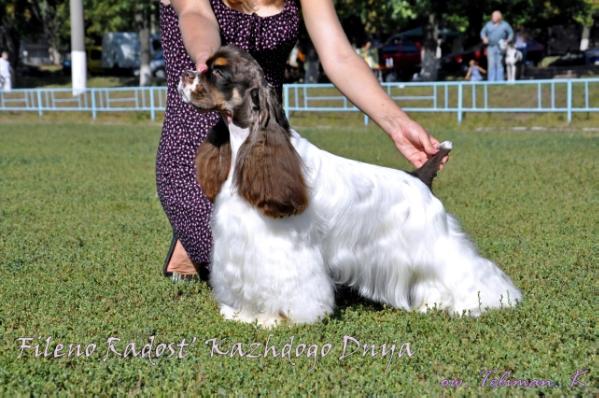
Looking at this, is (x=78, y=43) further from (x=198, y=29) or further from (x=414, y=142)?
(x=414, y=142)

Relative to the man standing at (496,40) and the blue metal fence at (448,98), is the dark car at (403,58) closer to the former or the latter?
the man standing at (496,40)

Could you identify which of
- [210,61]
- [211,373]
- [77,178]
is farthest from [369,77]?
[77,178]

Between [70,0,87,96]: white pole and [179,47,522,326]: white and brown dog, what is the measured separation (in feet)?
86.8

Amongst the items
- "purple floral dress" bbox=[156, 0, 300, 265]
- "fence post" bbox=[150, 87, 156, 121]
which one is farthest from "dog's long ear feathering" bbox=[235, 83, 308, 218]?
"fence post" bbox=[150, 87, 156, 121]

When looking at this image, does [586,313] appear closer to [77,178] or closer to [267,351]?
[267,351]

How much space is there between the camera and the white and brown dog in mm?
3783

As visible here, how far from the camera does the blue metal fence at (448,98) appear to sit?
18484 millimetres

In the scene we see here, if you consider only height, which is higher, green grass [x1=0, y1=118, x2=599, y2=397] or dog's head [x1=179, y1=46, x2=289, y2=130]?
dog's head [x1=179, y1=46, x2=289, y2=130]

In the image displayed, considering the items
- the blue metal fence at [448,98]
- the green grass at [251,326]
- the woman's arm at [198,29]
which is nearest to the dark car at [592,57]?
the blue metal fence at [448,98]

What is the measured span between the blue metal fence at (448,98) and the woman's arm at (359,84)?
14.1 meters

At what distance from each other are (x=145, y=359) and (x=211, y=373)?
14.8 inches

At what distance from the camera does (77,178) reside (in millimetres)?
11102

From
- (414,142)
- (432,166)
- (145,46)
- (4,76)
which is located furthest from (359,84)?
(145,46)

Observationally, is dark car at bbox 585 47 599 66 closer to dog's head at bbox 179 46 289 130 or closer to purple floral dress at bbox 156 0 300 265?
purple floral dress at bbox 156 0 300 265
